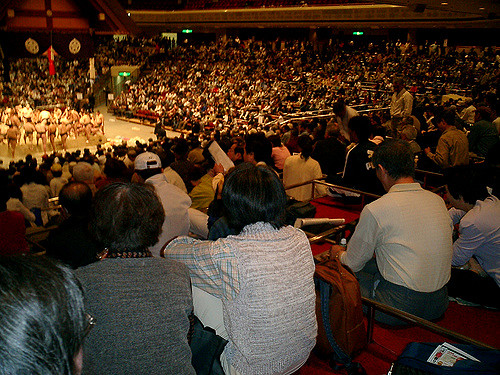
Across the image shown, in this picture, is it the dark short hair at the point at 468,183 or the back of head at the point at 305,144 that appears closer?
the dark short hair at the point at 468,183

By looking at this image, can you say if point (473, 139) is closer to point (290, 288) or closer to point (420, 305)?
point (420, 305)

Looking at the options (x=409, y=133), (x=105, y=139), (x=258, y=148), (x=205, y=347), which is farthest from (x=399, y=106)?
(x=105, y=139)

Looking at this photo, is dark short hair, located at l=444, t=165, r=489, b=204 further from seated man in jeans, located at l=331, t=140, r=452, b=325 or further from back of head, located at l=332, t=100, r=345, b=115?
back of head, located at l=332, t=100, r=345, b=115

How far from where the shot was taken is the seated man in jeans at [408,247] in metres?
2.21

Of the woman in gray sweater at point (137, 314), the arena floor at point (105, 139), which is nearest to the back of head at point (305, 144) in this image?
the woman in gray sweater at point (137, 314)

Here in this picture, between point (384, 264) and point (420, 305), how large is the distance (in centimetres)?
27

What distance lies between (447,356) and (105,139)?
15.0 m

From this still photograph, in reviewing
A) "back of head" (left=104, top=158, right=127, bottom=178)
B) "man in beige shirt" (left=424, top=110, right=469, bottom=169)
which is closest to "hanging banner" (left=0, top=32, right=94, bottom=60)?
"back of head" (left=104, top=158, right=127, bottom=178)

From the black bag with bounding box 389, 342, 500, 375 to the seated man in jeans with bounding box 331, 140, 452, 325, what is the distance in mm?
612

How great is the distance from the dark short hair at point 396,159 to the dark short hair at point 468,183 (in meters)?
0.49

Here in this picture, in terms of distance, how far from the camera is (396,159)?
2482 millimetres

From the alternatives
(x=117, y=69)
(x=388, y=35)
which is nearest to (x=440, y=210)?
(x=388, y=35)

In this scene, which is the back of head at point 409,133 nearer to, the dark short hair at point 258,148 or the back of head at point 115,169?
the dark short hair at point 258,148

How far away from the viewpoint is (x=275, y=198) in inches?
64.3
